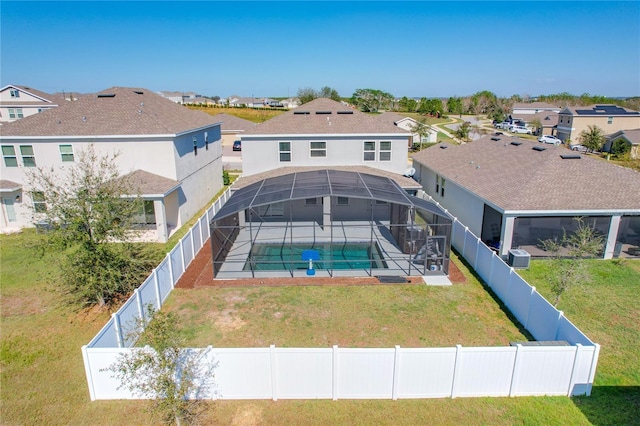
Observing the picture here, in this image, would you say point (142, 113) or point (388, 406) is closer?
point (388, 406)

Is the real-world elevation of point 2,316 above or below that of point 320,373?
below

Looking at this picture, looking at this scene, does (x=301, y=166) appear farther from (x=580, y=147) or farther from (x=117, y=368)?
(x=580, y=147)

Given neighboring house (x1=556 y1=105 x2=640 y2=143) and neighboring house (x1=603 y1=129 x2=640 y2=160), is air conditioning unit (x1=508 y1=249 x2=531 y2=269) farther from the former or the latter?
neighboring house (x1=556 y1=105 x2=640 y2=143)

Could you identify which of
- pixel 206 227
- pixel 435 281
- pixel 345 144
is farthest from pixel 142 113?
pixel 435 281

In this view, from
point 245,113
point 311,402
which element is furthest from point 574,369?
point 245,113

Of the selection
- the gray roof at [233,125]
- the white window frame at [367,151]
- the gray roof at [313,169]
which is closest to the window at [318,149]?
Result: the gray roof at [313,169]

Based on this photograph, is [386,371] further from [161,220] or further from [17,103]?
[17,103]

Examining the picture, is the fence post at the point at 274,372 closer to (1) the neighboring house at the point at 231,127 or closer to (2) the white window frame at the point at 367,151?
(2) the white window frame at the point at 367,151
